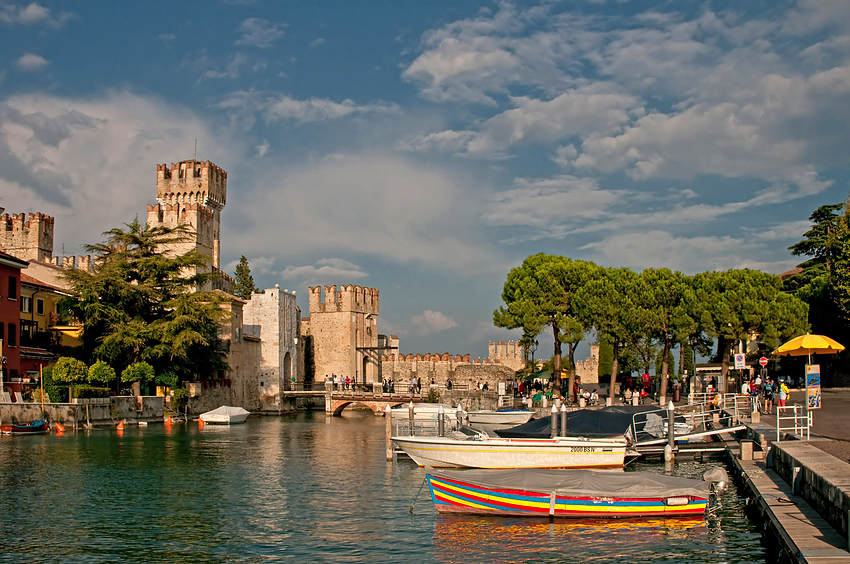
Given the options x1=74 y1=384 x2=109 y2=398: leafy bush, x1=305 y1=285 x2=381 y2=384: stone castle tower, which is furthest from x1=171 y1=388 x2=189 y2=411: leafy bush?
x1=305 y1=285 x2=381 y2=384: stone castle tower

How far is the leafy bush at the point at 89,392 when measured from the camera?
37344 mm

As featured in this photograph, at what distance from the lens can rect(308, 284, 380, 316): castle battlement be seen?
67438 millimetres

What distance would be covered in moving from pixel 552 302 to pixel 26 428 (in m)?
26.9

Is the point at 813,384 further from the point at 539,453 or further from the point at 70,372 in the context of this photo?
the point at 70,372

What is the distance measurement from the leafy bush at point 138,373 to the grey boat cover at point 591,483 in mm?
29254

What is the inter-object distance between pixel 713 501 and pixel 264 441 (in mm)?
20699

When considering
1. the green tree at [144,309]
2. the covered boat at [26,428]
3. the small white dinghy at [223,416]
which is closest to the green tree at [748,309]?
the small white dinghy at [223,416]

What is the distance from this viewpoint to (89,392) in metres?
37.9

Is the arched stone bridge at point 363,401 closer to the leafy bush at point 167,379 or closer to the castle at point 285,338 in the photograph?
the castle at point 285,338

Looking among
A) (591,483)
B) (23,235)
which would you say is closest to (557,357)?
(591,483)

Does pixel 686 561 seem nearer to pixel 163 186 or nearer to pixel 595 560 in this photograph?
pixel 595 560

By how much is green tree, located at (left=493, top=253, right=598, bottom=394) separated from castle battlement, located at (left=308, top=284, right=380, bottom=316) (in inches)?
905

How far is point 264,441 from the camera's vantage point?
33125 mm

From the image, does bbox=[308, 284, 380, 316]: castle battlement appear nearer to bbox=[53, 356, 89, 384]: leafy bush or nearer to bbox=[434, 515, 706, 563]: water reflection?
bbox=[53, 356, 89, 384]: leafy bush
